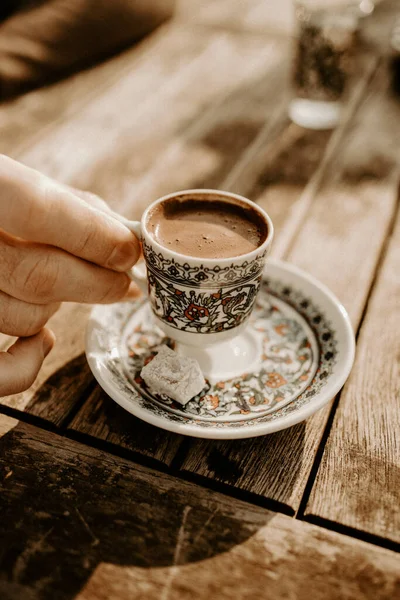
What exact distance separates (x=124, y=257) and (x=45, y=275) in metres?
0.12

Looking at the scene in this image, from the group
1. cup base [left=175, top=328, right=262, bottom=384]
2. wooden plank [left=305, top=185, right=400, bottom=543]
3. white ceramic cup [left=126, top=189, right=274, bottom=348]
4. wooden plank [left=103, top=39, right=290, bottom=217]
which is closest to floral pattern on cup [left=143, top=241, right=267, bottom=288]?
white ceramic cup [left=126, top=189, right=274, bottom=348]

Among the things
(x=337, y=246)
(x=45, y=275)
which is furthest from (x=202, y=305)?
(x=337, y=246)

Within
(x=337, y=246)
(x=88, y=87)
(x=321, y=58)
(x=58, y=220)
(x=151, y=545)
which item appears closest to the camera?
(x=151, y=545)

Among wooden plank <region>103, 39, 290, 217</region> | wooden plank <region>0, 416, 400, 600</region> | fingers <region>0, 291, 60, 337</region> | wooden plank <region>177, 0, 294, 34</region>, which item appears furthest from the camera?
wooden plank <region>177, 0, 294, 34</region>

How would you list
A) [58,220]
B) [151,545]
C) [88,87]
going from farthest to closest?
[88,87]
[58,220]
[151,545]

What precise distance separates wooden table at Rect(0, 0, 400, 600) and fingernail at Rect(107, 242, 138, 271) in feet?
0.60

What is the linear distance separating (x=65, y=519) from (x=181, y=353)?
13.4 inches

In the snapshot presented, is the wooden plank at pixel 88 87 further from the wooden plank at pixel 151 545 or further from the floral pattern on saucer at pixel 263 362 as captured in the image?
the wooden plank at pixel 151 545

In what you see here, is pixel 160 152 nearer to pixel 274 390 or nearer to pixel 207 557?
pixel 274 390

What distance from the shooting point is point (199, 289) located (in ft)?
2.67

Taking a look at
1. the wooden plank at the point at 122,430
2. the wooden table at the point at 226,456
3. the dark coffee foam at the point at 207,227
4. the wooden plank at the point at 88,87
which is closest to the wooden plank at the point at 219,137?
the wooden table at the point at 226,456

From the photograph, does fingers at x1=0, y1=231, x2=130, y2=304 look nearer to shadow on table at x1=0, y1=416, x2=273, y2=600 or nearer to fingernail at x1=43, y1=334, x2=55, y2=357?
fingernail at x1=43, y1=334, x2=55, y2=357

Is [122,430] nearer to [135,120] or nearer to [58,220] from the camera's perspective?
[58,220]

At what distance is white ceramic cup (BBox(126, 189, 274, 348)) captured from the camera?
0.80m
